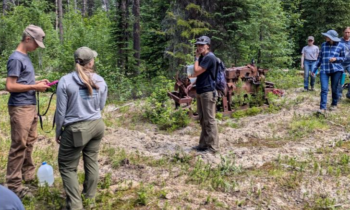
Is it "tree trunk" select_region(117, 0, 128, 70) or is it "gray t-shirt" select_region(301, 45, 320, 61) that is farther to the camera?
"tree trunk" select_region(117, 0, 128, 70)

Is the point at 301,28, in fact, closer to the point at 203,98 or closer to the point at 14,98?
the point at 203,98

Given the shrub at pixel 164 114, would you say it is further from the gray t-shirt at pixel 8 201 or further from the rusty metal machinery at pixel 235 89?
the gray t-shirt at pixel 8 201

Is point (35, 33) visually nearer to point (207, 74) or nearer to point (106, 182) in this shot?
point (106, 182)

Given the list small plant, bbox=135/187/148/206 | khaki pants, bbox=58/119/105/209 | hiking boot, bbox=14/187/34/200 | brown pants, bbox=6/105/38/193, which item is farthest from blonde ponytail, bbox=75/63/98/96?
hiking boot, bbox=14/187/34/200

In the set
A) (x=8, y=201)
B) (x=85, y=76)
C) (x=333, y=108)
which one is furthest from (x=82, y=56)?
(x=333, y=108)

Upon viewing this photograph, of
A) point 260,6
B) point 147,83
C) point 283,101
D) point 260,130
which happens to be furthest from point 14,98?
point 260,6

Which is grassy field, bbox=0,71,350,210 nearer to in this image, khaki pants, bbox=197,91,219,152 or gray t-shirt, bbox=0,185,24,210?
khaki pants, bbox=197,91,219,152

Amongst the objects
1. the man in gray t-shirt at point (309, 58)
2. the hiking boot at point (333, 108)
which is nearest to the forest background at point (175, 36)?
the man in gray t-shirt at point (309, 58)

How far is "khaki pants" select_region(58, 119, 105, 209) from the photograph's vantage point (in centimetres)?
375

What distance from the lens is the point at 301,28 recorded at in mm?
19719

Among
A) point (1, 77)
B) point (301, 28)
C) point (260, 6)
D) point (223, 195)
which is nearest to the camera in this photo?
point (223, 195)

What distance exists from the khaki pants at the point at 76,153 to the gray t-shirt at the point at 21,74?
88 cm

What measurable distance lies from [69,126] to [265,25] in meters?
11.8

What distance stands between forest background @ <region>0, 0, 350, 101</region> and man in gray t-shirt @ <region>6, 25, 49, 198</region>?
233 inches
